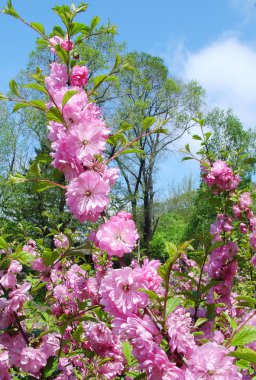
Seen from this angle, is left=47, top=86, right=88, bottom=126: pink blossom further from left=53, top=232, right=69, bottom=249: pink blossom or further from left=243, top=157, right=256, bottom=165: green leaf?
left=243, top=157, right=256, bottom=165: green leaf

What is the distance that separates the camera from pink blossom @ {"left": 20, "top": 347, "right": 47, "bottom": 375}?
5.06 feet

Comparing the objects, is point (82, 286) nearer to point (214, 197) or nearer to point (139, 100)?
point (214, 197)

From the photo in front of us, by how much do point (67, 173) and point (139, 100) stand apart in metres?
25.1

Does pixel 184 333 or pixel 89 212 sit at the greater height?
pixel 89 212

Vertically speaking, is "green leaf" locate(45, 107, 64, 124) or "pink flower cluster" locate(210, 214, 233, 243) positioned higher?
"green leaf" locate(45, 107, 64, 124)

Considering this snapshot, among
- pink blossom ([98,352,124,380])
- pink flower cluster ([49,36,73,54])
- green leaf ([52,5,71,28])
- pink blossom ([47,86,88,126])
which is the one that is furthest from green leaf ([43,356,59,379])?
green leaf ([52,5,71,28])

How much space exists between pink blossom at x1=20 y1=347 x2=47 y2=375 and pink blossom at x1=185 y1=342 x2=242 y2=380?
0.68m

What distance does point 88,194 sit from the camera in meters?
1.31

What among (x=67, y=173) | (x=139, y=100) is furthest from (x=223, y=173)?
(x=139, y=100)

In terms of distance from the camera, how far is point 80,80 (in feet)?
5.46

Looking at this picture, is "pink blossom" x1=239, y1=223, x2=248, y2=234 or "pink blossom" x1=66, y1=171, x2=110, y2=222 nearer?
"pink blossom" x1=66, y1=171, x2=110, y2=222

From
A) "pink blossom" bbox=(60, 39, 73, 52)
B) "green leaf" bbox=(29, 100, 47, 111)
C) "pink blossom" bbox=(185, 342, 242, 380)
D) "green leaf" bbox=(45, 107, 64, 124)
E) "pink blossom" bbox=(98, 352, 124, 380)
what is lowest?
"pink blossom" bbox=(98, 352, 124, 380)

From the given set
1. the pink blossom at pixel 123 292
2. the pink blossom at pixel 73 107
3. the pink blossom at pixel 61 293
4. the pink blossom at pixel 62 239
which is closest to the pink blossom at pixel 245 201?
the pink blossom at pixel 62 239

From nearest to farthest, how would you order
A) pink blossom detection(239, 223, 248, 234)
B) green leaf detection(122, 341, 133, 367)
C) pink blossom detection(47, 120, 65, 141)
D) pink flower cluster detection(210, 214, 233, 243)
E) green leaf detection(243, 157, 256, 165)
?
pink blossom detection(47, 120, 65, 141)
green leaf detection(122, 341, 133, 367)
pink flower cluster detection(210, 214, 233, 243)
green leaf detection(243, 157, 256, 165)
pink blossom detection(239, 223, 248, 234)
